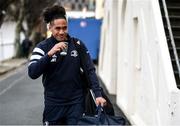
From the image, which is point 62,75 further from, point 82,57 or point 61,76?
point 82,57

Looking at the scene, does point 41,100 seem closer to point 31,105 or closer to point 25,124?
point 31,105

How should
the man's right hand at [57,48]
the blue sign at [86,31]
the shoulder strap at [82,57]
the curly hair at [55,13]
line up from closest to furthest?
the man's right hand at [57,48] < the curly hair at [55,13] < the shoulder strap at [82,57] < the blue sign at [86,31]

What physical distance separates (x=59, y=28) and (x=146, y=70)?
13.2 feet

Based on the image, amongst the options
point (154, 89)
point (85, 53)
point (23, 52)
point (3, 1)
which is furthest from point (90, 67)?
point (23, 52)

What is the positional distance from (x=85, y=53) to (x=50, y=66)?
1.25 ft

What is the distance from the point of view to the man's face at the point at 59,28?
500 cm

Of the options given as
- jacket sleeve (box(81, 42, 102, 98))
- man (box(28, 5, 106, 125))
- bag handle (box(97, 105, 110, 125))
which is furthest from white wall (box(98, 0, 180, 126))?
bag handle (box(97, 105, 110, 125))

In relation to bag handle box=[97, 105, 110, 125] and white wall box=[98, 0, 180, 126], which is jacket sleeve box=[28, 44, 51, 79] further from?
white wall box=[98, 0, 180, 126]

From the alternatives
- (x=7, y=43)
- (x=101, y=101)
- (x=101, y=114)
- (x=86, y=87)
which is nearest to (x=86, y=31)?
(x=7, y=43)

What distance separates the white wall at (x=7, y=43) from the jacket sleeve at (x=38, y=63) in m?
30.4

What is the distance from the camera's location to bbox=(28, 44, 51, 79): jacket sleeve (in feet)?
16.0

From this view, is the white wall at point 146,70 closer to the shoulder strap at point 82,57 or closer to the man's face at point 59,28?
the shoulder strap at point 82,57

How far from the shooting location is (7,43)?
40.5m

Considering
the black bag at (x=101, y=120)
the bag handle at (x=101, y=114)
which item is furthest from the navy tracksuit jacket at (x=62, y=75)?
the black bag at (x=101, y=120)
